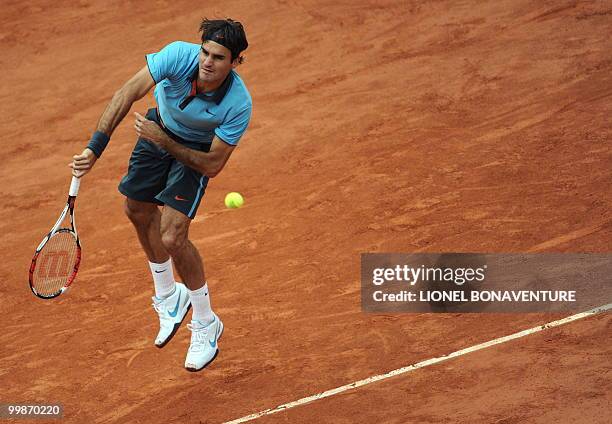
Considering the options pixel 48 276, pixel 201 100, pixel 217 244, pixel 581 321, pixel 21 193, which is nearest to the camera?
pixel 201 100

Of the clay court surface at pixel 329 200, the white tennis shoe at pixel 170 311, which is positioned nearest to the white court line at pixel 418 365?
the clay court surface at pixel 329 200

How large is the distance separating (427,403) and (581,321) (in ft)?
6.54

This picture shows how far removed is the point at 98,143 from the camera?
770 cm

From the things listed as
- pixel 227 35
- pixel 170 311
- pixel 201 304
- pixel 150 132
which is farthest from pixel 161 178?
pixel 227 35

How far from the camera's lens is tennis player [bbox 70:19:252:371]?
772 centimetres

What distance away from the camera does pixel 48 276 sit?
8.91 metres

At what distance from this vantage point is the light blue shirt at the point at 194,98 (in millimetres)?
7848

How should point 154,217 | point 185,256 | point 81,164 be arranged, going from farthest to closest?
1. point 154,217
2. point 185,256
3. point 81,164

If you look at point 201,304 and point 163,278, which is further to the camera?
point 163,278

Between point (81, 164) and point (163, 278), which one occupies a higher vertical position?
point (81, 164)

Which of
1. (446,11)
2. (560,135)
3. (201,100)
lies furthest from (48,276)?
(446,11)

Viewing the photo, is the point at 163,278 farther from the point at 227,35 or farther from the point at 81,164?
the point at 227,35

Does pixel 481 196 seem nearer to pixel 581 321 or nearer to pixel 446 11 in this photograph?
pixel 581 321

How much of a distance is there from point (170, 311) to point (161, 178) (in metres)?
1.38
